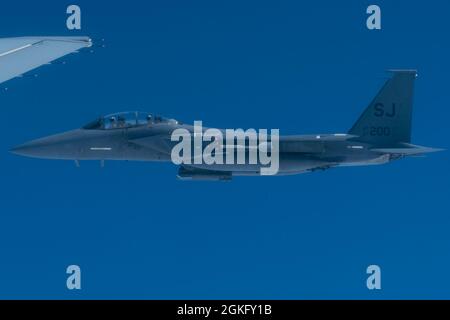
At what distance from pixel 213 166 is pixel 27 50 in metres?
6.30

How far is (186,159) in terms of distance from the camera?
24922mm

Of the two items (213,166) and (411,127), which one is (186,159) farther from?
(411,127)

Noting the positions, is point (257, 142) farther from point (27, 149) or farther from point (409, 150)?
point (27, 149)

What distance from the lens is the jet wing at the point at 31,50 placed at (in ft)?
74.4

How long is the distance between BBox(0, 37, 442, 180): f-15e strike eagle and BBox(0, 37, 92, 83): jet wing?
31mm

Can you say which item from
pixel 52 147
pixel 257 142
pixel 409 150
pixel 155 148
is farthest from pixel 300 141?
pixel 52 147

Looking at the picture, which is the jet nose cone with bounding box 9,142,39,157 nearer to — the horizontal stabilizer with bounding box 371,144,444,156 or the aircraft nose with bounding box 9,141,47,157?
the aircraft nose with bounding box 9,141,47,157

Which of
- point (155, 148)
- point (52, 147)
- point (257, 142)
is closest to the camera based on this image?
point (257, 142)

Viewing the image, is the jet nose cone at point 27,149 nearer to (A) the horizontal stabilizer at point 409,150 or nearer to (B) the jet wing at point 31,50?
(B) the jet wing at point 31,50

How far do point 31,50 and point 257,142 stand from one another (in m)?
7.04

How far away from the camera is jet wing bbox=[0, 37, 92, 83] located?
2267cm

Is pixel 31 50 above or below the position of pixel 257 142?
above

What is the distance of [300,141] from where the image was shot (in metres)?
25.3

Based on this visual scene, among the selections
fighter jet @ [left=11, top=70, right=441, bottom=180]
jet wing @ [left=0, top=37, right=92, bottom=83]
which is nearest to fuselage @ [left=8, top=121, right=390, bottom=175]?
fighter jet @ [left=11, top=70, right=441, bottom=180]
